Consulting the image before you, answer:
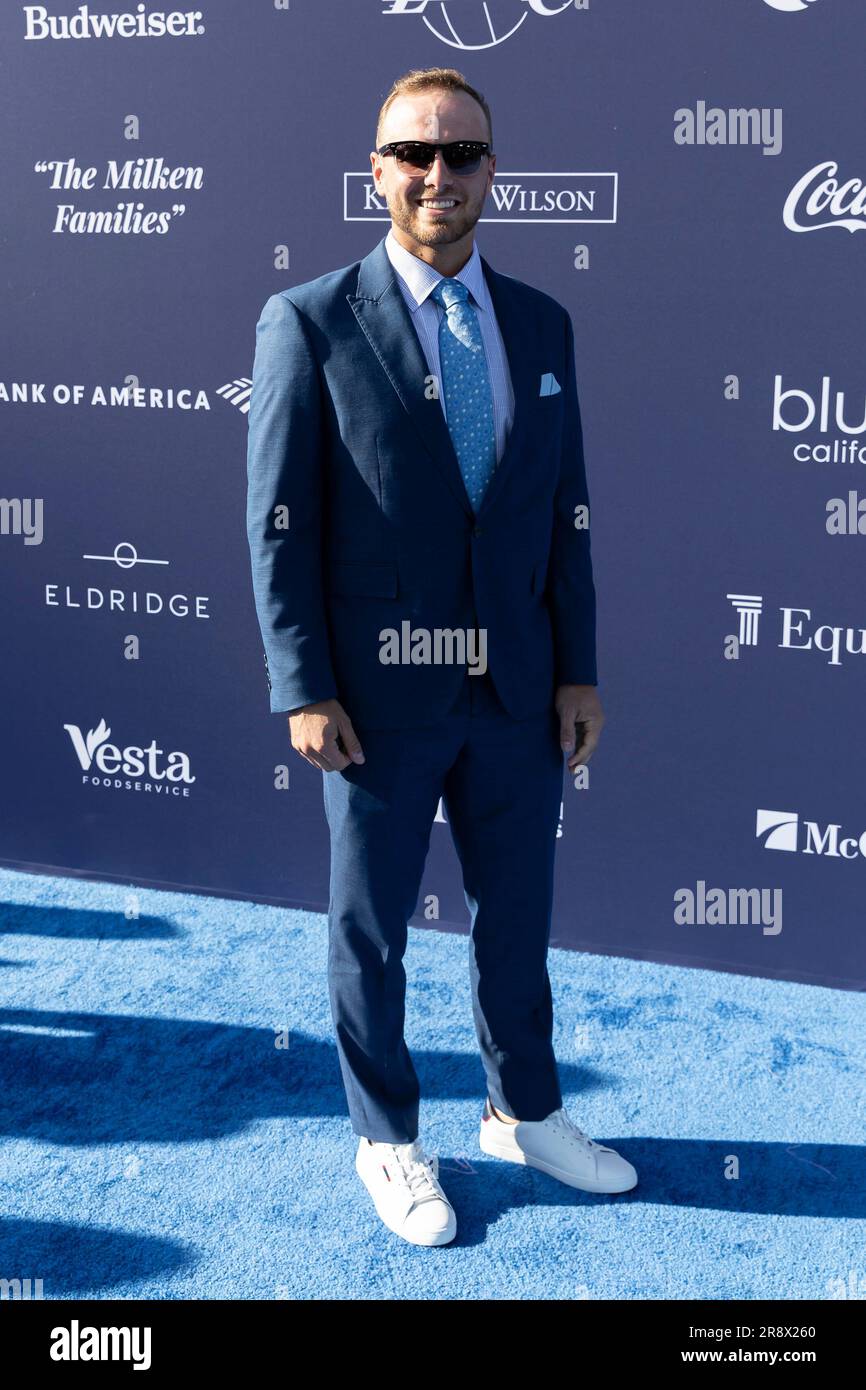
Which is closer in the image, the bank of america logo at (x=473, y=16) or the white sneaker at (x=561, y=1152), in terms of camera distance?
the white sneaker at (x=561, y=1152)

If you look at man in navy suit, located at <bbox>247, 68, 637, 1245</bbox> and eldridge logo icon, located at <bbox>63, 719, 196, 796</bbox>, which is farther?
eldridge logo icon, located at <bbox>63, 719, 196, 796</bbox>

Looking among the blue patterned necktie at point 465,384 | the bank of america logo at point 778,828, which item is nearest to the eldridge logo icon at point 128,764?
the bank of america logo at point 778,828

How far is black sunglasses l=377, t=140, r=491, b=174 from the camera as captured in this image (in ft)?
6.82

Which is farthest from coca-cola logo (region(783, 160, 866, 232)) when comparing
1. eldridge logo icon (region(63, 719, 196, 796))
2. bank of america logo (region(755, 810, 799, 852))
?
eldridge logo icon (region(63, 719, 196, 796))

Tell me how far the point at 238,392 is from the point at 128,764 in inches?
44.1

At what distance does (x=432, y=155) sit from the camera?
81.8 inches

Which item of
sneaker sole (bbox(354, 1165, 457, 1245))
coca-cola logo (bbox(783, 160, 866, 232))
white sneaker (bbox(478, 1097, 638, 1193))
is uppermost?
coca-cola logo (bbox(783, 160, 866, 232))

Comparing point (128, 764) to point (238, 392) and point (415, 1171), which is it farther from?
point (415, 1171)

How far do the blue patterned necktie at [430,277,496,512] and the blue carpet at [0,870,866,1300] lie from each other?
4.35 ft

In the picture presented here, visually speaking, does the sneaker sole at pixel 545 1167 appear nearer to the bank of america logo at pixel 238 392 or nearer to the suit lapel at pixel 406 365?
the suit lapel at pixel 406 365

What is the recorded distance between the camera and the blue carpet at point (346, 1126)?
7.59 ft

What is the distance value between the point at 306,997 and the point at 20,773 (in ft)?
4.17

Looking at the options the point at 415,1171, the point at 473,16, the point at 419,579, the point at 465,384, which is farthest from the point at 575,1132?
the point at 473,16

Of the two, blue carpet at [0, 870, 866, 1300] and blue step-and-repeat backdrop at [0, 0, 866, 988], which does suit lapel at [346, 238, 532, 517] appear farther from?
blue carpet at [0, 870, 866, 1300]
